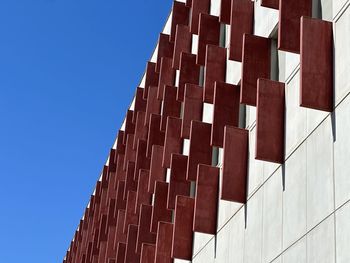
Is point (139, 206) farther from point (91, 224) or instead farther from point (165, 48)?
point (91, 224)

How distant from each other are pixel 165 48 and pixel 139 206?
8.32m

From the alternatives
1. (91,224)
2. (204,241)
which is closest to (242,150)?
(204,241)

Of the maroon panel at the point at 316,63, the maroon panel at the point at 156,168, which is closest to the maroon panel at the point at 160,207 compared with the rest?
the maroon panel at the point at 156,168

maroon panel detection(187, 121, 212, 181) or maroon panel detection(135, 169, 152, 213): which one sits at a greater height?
maroon panel detection(135, 169, 152, 213)

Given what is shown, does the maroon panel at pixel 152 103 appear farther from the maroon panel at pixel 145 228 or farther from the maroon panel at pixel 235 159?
the maroon panel at pixel 235 159

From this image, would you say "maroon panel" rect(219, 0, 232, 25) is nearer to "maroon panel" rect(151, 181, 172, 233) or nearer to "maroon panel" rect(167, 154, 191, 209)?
"maroon panel" rect(167, 154, 191, 209)

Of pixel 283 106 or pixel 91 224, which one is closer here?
pixel 283 106

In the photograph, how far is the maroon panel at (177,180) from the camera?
32.8m

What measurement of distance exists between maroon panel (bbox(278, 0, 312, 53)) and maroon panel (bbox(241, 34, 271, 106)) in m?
3.17

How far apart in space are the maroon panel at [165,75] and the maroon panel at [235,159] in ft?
50.1

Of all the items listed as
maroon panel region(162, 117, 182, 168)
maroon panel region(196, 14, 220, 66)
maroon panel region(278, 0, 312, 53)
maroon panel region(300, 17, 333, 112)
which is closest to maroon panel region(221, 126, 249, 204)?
maroon panel region(278, 0, 312, 53)

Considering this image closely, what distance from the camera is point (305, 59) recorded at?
779 inches

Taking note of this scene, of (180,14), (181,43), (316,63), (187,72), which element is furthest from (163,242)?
A: (316,63)

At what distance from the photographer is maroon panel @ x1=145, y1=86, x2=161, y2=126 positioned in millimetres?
43197
